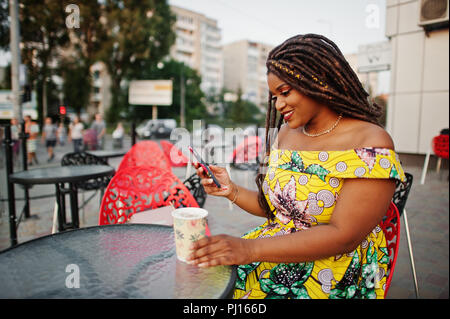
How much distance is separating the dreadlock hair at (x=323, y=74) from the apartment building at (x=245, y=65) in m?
71.4

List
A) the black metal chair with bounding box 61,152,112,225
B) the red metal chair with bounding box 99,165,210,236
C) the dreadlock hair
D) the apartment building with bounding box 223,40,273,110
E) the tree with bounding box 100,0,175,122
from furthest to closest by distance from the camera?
the apartment building with bounding box 223,40,273,110
the tree with bounding box 100,0,175,122
the black metal chair with bounding box 61,152,112,225
the red metal chair with bounding box 99,165,210,236
the dreadlock hair

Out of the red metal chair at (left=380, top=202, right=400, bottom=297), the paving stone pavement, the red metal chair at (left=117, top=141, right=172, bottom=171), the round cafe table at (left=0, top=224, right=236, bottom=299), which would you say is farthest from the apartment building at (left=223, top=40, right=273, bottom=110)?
the round cafe table at (left=0, top=224, right=236, bottom=299)

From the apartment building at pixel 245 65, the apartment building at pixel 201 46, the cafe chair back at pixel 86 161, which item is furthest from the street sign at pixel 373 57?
the apartment building at pixel 245 65

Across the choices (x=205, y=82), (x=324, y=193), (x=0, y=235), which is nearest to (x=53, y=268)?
(x=324, y=193)

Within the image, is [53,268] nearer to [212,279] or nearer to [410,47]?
[212,279]

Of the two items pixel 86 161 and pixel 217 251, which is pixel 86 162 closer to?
pixel 86 161

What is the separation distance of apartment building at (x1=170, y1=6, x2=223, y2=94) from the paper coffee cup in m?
58.7

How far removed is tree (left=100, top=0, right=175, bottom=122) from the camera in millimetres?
19203

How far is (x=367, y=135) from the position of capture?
1259 mm

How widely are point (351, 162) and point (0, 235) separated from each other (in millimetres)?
4177

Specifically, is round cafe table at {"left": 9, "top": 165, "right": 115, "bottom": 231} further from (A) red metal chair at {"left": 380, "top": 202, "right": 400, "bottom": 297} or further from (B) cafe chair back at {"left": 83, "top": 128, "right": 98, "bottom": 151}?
A: (B) cafe chair back at {"left": 83, "top": 128, "right": 98, "bottom": 151}

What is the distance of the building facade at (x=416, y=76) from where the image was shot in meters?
8.80

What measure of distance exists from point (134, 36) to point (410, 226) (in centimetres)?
1994

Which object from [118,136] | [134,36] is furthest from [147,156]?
[134,36]
